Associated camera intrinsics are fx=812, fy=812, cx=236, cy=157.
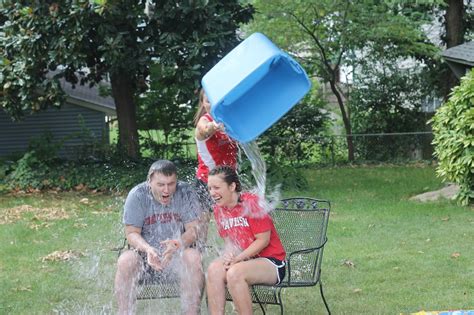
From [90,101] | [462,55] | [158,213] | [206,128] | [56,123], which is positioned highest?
[90,101]

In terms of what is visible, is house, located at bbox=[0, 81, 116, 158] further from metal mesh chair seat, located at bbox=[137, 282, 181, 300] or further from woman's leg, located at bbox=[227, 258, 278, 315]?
woman's leg, located at bbox=[227, 258, 278, 315]

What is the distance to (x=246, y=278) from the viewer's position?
4.86 metres

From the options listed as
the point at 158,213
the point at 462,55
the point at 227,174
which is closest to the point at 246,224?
the point at 227,174

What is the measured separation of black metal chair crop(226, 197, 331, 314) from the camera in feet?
17.3

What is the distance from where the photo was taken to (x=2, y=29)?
42.4 feet

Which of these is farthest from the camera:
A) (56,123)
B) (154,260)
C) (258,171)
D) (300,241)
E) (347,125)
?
(56,123)

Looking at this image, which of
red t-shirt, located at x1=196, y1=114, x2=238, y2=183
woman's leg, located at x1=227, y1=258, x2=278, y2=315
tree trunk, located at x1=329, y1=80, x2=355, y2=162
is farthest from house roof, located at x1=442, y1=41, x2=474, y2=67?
woman's leg, located at x1=227, y1=258, x2=278, y2=315

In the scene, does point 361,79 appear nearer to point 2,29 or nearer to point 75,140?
point 75,140

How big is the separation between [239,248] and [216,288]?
31cm

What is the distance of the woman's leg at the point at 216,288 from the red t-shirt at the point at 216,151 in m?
0.70

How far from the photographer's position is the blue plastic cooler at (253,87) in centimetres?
468

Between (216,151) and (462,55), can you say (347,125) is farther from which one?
(216,151)

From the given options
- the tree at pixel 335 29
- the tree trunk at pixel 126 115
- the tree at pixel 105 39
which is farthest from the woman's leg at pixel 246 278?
the tree at pixel 335 29

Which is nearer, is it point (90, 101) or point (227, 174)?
point (227, 174)
